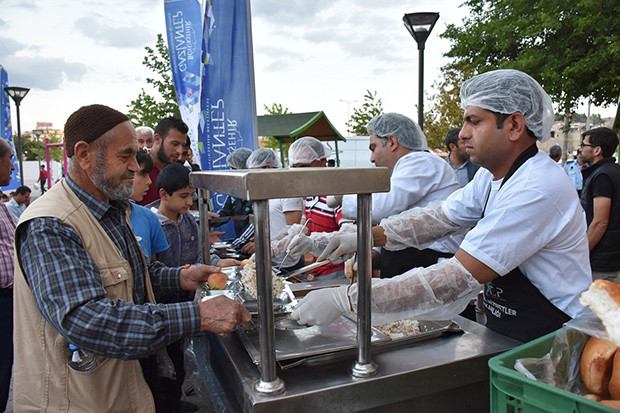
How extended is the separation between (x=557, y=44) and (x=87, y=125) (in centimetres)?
1274

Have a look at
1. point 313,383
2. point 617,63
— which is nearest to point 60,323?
point 313,383

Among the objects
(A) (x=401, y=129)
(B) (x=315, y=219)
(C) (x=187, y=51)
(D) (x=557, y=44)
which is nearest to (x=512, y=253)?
(A) (x=401, y=129)

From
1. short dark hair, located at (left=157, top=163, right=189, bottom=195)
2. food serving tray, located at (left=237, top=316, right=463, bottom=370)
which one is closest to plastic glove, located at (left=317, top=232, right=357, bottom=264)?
food serving tray, located at (left=237, top=316, right=463, bottom=370)

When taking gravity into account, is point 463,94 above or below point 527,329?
above

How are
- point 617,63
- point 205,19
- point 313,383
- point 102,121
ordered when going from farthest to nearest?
point 617,63 → point 205,19 → point 102,121 → point 313,383

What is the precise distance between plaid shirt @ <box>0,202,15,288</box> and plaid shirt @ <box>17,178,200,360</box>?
1743mm

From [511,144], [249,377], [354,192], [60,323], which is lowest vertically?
[249,377]

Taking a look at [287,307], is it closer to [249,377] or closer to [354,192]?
[249,377]

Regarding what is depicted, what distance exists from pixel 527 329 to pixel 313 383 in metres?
0.75

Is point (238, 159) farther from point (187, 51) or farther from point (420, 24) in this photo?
point (420, 24)

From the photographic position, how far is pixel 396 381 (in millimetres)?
1287

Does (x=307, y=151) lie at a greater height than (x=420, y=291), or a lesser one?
greater

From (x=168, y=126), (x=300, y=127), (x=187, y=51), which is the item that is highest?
(x=187, y=51)

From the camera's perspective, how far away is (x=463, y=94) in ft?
5.74
